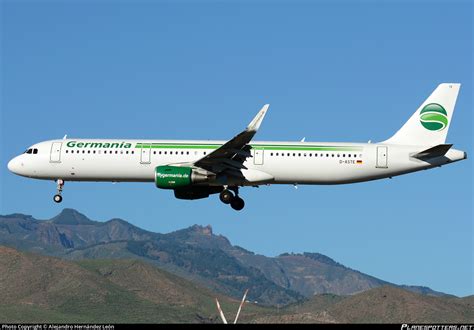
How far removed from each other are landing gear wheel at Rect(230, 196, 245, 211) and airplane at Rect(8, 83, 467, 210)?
0.09 metres

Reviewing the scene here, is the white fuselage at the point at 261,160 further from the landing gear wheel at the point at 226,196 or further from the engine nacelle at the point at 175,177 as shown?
the engine nacelle at the point at 175,177

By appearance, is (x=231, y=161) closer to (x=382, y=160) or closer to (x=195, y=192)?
(x=195, y=192)

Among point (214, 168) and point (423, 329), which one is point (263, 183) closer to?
point (214, 168)

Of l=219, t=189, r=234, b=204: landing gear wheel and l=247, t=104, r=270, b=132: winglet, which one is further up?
l=247, t=104, r=270, b=132: winglet

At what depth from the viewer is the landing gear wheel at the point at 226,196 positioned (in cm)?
8606

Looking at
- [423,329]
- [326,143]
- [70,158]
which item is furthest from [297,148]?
[423,329]

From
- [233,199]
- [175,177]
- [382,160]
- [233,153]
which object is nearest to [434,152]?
[382,160]

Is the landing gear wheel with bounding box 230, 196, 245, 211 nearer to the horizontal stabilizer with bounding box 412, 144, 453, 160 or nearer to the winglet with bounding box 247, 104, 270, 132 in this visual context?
the winglet with bounding box 247, 104, 270, 132

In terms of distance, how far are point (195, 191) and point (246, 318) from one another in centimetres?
11501

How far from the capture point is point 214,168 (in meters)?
84.1

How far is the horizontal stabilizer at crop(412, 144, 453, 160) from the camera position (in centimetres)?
8188

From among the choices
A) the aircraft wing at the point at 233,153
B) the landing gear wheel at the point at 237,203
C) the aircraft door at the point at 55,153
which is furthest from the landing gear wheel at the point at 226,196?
the aircraft door at the point at 55,153

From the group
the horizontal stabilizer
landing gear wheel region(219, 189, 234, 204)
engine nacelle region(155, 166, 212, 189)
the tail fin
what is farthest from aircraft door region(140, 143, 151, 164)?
the horizontal stabilizer

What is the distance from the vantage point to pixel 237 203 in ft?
287
